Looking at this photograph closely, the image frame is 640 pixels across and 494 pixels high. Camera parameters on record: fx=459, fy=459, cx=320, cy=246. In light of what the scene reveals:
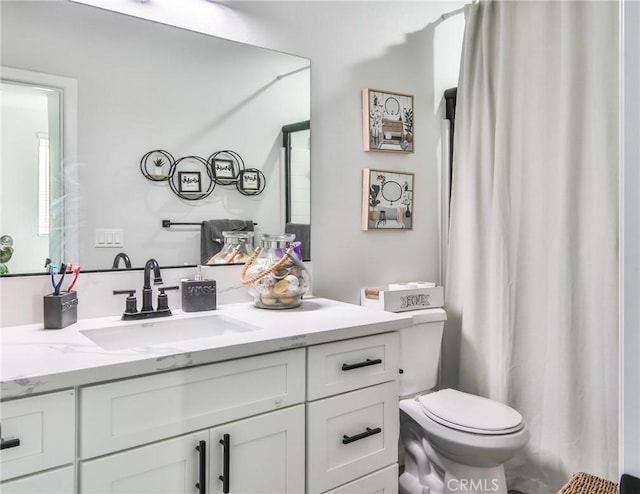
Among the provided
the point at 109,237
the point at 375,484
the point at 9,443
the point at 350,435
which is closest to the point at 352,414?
the point at 350,435

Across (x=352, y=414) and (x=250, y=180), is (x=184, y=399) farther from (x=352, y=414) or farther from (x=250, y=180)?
(x=250, y=180)

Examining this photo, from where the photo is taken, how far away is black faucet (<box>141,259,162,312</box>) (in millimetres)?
1484

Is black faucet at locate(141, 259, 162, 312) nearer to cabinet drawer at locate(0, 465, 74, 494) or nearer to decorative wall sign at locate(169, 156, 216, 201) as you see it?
decorative wall sign at locate(169, 156, 216, 201)

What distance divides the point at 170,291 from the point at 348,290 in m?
0.83

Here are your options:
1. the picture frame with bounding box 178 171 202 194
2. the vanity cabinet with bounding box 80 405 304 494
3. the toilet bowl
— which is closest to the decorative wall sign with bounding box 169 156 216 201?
the picture frame with bounding box 178 171 202 194

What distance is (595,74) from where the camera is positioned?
1.80 meters

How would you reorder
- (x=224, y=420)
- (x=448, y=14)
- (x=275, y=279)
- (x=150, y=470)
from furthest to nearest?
(x=448, y=14), (x=275, y=279), (x=224, y=420), (x=150, y=470)

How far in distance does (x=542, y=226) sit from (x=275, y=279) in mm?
1179

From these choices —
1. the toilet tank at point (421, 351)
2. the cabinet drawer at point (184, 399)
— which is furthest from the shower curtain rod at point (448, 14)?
the cabinet drawer at point (184, 399)

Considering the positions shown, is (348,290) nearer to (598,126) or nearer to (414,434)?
(414,434)

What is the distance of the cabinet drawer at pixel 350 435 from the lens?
1300 millimetres

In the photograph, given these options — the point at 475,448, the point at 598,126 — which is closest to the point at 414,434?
the point at 475,448

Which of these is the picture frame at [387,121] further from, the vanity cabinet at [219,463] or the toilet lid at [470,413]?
the vanity cabinet at [219,463]

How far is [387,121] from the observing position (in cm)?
220
